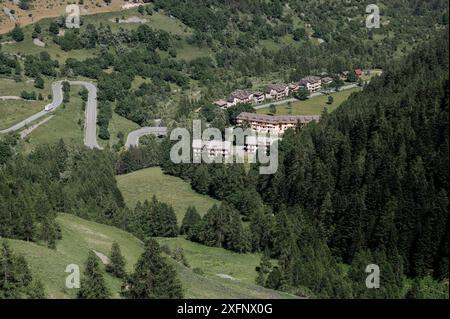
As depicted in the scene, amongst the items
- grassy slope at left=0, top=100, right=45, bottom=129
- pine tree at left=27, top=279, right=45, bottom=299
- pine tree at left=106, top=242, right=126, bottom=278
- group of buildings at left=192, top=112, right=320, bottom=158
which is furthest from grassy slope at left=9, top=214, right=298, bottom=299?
grassy slope at left=0, top=100, right=45, bottom=129

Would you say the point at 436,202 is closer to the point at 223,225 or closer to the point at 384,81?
the point at 223,225

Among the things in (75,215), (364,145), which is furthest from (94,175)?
(364,145)

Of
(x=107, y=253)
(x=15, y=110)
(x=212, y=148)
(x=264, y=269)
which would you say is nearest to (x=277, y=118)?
(x=212, y=148)

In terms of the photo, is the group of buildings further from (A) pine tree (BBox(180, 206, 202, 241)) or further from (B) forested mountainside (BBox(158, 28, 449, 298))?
(A) pine tree (BBox(180, 206, 202, 241))

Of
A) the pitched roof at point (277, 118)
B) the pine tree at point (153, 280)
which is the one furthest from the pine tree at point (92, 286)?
the pitched roof at point (277, 118)

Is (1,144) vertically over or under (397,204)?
over
